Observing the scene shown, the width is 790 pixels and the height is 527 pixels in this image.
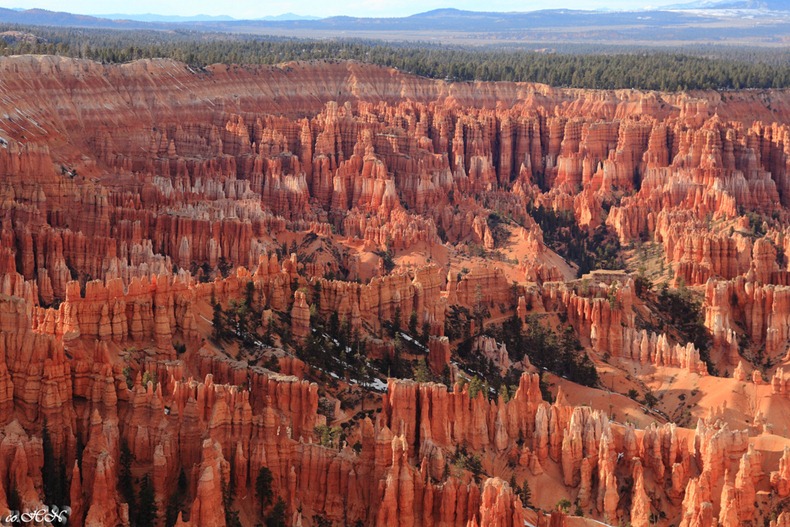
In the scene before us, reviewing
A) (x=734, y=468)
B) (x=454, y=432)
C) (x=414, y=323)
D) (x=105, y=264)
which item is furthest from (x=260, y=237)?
(x=734, y=468)

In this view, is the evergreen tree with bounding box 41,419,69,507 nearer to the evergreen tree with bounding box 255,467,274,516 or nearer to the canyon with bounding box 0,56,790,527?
the canyon with bounding box 0,56,790,527

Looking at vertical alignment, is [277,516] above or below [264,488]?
below

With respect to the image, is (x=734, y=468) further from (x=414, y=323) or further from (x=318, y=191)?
(x=318, y=191)

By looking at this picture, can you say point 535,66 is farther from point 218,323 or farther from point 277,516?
point 277,516

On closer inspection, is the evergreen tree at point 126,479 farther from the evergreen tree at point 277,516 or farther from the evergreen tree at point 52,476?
the evergreen tree at point 277,516

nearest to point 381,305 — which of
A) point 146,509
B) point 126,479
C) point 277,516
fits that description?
point 277,516

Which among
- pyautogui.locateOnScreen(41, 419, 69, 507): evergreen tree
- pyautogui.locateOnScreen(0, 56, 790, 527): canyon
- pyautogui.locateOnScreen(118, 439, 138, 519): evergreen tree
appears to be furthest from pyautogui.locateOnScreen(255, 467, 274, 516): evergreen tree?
pyautogui.locateOnScreen(41, 419, 69, 507): evergreen tree

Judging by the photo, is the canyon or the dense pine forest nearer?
the canyon

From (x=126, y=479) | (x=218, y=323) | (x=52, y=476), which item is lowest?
(x=126, y=479)

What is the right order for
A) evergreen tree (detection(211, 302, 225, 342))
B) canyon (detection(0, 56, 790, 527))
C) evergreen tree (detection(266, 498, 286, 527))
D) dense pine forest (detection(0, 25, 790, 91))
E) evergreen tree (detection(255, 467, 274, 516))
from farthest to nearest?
dense pine forest (detection(0, 25, 790, 91)) → evergreen tree (detection(211, 302, 225, 342)) → canyon (detection(0, 56, 790, 527)) → evergreen tree (detection(255, 467, 274, 516)) → evergreen tree (detection(266, 498, 286, 527))
